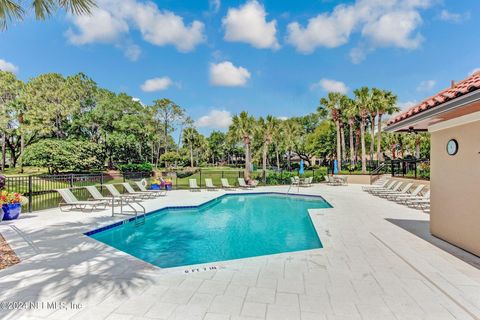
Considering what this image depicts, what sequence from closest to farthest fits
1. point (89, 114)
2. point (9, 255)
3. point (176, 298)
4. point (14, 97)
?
point (176, 298)
point (9, 255)
point (14, 97)
point (89, 114)

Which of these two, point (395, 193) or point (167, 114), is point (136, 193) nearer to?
point (395, 193)

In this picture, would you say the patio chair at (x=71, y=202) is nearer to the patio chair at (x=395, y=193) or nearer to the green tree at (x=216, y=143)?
the patio chair at (x=395, y=193)

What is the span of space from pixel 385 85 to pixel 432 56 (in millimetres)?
10627

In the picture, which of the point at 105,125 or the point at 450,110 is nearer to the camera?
the point at 450,110

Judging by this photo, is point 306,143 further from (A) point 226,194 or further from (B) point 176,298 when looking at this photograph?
(B) point 176,298

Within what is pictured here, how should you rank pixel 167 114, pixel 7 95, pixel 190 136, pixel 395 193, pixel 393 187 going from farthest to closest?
pixel 190 136
pixel 167 114
pixel 7 95
pixel 393 187
pixel 395 193

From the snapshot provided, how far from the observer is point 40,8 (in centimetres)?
447

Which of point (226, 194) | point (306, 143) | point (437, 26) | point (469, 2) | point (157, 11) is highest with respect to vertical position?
point (157, 11)

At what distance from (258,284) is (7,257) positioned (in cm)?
433

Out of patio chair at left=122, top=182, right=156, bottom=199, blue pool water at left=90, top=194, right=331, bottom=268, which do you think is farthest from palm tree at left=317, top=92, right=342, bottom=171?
patio chair at left=122, top=182, right=156, bottom=199

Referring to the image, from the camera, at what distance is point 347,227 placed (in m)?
6.70

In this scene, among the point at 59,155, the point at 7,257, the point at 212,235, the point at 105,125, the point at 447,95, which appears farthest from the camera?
the point at 105,125

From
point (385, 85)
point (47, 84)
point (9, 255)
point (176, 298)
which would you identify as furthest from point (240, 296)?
point (47, 84)

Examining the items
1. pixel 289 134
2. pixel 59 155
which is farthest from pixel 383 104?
pixel 59 155
